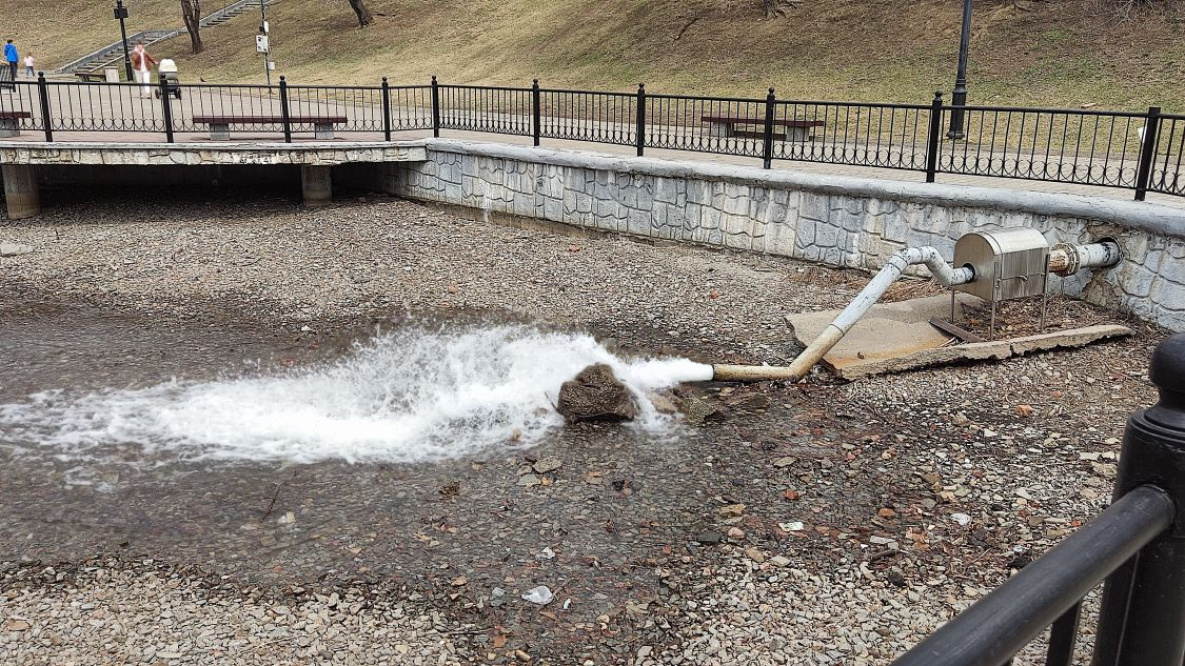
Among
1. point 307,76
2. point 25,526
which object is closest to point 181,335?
point 25,526

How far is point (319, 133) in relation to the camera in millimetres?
15617

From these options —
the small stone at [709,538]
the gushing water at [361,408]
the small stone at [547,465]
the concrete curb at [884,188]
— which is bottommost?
the gushing water at [361,408]

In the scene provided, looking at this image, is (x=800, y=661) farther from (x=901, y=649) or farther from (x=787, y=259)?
(x=787, y=259)

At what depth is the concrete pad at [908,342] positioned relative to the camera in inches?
314

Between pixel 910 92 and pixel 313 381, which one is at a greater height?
pixel 910 92

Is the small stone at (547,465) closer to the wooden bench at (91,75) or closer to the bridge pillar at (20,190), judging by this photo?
the bridge pillar at (20,190)

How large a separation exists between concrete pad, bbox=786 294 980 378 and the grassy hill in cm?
1115

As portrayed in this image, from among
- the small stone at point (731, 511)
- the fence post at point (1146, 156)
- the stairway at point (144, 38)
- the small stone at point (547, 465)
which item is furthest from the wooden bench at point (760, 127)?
the stairway at point (144, 38)

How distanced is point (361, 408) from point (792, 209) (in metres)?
6.09

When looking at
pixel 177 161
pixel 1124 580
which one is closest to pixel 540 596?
pixel 1124 580

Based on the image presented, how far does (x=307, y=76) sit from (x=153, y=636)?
32551 millimetres

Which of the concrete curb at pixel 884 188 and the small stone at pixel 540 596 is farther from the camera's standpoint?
the concrete curb at pixel 884 188

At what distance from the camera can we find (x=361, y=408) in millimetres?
7773

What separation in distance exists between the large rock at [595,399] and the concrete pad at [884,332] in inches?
77.4
